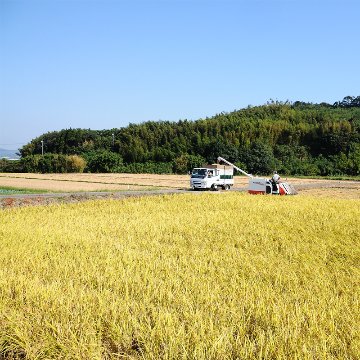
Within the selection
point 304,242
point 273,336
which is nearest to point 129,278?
point 273,336

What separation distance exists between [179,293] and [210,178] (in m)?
25.9

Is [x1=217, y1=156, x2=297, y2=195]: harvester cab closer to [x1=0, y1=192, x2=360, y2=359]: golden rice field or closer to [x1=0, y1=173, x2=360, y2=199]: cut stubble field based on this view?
[x1=0, y1=173, x2=360, y2=199]: cut stubble field

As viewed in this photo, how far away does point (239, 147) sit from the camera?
7319 centimetres

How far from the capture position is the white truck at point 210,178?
101 ft

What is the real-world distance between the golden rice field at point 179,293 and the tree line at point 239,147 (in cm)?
5505

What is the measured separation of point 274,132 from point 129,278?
73.7 meters

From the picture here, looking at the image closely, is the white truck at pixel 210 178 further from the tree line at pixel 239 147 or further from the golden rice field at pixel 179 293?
the tree line at pixel 239 147

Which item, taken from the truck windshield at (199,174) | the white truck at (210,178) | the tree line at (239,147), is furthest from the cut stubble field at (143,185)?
the tree line at (239,147)

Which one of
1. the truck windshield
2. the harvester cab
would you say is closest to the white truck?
the truck windshield

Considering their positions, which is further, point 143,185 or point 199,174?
point 143,185

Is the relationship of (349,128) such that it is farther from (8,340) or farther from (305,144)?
(8,340)

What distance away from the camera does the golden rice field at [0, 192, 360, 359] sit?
12.7ft

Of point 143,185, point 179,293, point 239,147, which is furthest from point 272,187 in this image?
point 239,147

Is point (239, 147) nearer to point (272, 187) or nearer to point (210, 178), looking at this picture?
point (210, 178)
